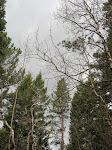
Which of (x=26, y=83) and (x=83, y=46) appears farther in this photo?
(x=26, y=83)

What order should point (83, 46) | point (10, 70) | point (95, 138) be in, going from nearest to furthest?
point (83, 46)
point (10, 70)
point (95, 138)

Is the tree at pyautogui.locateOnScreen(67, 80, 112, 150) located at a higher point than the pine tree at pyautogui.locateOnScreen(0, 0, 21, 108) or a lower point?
lower

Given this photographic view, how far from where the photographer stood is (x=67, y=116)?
13922 millimetres

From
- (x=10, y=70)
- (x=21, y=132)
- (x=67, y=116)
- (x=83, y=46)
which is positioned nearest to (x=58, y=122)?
(x=67, y=116)

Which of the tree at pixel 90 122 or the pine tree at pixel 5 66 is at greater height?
the pine tree at pixel 5 66

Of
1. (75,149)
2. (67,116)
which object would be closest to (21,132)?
(67,116)

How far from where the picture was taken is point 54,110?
1466 cm

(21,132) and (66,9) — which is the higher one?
(66,9)

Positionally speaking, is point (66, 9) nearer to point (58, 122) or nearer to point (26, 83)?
point (58, 122)

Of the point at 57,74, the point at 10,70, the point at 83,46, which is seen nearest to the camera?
the point at 57,74

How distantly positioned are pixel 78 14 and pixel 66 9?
0.40m

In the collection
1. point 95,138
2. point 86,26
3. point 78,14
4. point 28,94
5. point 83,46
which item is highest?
point 28,94

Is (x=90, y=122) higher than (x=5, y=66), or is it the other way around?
(x=5, y=66)

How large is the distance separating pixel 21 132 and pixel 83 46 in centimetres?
1189
